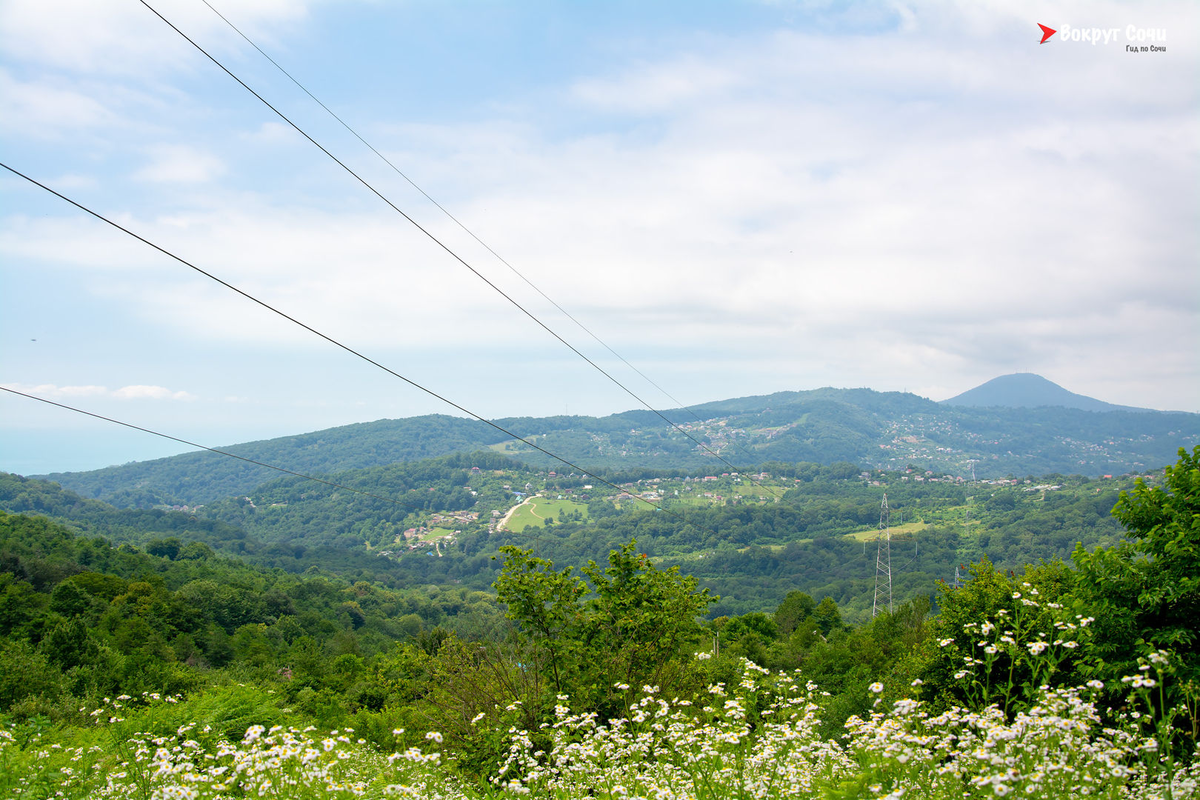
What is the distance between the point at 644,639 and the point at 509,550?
3392 mm

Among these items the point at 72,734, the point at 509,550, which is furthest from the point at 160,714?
the point at 509,550

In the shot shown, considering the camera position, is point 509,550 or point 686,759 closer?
point 686,759

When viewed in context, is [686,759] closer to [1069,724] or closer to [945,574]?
[1069,724]

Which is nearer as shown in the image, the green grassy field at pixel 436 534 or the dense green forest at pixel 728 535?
the dense green forest at pixel 728 535

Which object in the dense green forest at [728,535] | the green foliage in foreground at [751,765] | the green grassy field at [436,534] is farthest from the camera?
the green grassy field at [436,534]

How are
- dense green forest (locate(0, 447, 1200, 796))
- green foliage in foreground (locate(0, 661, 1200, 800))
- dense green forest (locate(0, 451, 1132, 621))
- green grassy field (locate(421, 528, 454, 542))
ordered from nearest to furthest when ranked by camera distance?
green foliage in foreground (locate(0, 661, 1200, 800)), dense green forest (locate(0, 447, 1200, 796)), dense green forest (locate(0, 451, 1132, 621)), green grassy field (locate(421, 528, 454, 542))

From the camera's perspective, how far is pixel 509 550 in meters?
13.5

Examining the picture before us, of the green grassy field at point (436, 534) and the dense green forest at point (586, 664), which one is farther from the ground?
the dense green forest at point (586, 664)

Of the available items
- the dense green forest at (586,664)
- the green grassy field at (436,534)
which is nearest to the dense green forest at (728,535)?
the green grassy field at (436,534)

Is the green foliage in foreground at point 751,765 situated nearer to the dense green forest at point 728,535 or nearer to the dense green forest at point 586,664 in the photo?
the dense green forest at point 586,664

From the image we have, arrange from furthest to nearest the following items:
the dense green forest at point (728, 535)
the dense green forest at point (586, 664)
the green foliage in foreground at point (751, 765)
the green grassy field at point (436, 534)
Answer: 1. the green grassy field at point (436, 534)
2. the dense green forest at point (728, 535)
3. the dense green forest at point (586, 664)
4. the green foliage in foreground at point (751, 765)

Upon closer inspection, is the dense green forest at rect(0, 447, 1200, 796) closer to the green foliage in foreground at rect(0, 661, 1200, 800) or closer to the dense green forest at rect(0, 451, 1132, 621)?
the green foliage in foreground at rect(0, 661, 1200, 800)

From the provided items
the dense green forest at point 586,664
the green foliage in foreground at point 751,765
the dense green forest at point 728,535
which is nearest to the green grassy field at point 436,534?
the dense green forest at point 728,535

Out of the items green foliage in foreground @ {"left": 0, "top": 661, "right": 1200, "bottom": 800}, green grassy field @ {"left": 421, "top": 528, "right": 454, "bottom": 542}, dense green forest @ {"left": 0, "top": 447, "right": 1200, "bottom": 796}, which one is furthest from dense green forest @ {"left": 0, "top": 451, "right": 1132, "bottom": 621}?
green foliage in foreground @ {"left": 0, "top": 661, "right": 1200, "bottom": 800}
